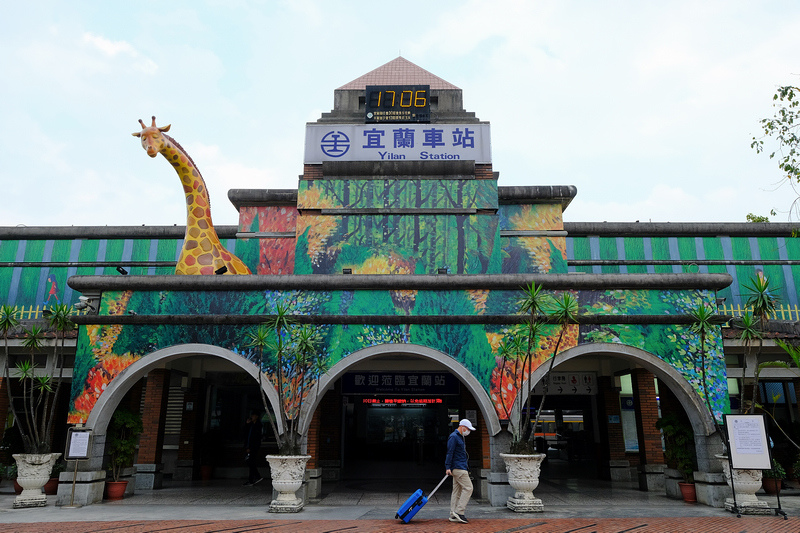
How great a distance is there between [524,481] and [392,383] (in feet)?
22.1

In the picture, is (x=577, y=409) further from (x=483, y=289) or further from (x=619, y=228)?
(x=483, y=289)

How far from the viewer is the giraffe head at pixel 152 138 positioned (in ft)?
43.3

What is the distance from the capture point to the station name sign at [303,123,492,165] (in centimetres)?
1642

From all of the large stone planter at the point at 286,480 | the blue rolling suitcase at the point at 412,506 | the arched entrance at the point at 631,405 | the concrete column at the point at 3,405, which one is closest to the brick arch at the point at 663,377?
the arched entrance at the point at 631,405

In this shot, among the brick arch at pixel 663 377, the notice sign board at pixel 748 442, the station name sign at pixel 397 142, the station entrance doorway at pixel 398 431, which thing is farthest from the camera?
the station entrance doorway at pixel 398 431

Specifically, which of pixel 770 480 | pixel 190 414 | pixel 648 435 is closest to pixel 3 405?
pixel 190 414

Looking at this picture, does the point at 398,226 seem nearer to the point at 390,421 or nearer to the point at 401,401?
the point at 401,401

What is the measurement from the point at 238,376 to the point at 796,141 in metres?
15.5

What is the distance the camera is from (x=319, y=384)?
1154 centimetres

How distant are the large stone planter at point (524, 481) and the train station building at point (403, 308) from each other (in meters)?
0.57

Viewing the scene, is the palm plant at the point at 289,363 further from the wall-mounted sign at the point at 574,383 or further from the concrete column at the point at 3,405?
the wall-mounted sign at the point at 574,383

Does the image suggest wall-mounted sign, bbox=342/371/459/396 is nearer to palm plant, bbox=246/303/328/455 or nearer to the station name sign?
palm plant, bbox=246/303/328/455

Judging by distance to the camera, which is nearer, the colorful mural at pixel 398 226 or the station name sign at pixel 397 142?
the colorful mural at pixel 398 226

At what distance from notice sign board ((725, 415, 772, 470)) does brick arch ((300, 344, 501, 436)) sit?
4.22 meters
